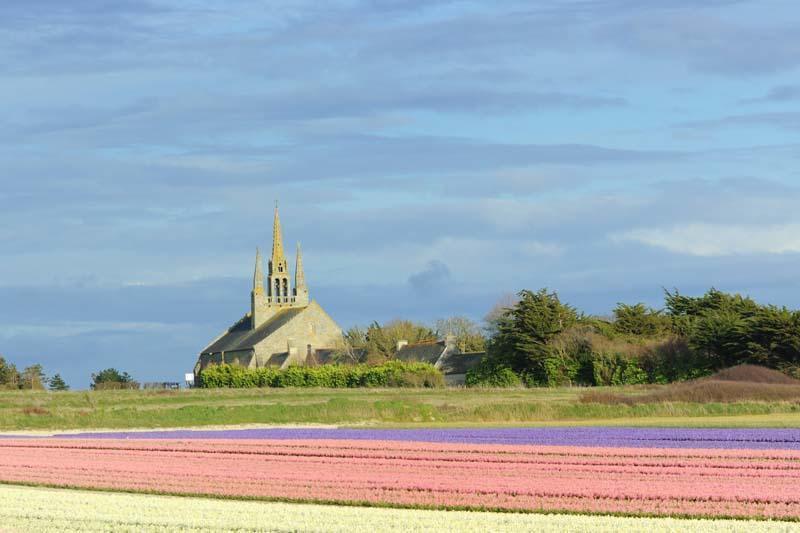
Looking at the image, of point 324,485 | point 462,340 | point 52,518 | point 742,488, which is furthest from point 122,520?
point 462,340

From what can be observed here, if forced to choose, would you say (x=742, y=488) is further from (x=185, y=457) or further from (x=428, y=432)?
(x=428, y=432)

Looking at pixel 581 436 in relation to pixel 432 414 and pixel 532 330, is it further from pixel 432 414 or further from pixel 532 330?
pixel 532 330

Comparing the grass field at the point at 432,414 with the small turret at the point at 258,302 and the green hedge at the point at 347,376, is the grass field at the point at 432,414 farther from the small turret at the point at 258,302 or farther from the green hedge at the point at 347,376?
the small turret at the point at 258,302

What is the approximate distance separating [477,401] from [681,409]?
13913 millimetres

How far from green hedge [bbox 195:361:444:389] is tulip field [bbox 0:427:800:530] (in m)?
48.8

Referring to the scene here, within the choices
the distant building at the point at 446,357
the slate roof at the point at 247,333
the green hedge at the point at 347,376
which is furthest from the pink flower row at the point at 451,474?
the slate roof at the point at 247,333

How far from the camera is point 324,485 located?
23.1 m

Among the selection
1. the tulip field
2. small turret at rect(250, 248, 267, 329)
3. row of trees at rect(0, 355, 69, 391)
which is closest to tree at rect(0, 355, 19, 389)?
row of trees at rect(0, 355, 69, 391)

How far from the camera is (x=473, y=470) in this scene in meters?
25.0

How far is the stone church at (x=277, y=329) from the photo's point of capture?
4845 inches

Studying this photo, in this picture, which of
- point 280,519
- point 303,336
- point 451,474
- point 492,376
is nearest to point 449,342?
point 303,336

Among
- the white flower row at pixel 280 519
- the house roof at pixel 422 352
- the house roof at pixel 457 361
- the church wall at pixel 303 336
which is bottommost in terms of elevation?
the white flower row at pixel 280 519

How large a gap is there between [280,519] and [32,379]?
81588mm

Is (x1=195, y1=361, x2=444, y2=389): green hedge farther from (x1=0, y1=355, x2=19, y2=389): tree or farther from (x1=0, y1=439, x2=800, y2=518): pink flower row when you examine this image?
(x1=0, y1=439, x2=800, y2=518): pink flower row
